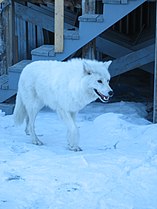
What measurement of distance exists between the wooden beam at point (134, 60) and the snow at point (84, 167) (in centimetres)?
167

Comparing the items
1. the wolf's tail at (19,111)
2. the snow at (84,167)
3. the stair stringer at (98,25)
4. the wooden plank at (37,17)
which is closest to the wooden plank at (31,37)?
the wooden plank at (37,17)

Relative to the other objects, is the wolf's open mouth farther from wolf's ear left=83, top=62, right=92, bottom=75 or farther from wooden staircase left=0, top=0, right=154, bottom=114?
wooden staircase left=0, top=0, right=154, bottom=114

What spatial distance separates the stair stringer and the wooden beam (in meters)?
1.47

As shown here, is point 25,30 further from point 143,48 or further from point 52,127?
point 52,127

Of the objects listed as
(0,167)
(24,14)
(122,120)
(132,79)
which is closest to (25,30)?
(24,14)

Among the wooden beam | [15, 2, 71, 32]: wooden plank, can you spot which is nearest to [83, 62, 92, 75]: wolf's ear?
the wooden beam

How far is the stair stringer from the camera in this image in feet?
25.0

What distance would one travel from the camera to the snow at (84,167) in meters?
4.48

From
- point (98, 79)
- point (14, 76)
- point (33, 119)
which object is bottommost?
point (33, 119)

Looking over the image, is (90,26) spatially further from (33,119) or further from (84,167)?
(84,167)

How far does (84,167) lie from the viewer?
536 cm

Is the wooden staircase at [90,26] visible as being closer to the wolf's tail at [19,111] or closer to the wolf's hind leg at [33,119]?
the wolf's tail at [19,111]

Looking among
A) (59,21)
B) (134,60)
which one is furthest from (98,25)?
(134,60)

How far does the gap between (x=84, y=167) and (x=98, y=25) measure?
308 cm
